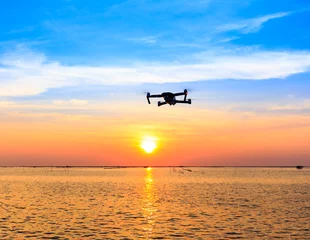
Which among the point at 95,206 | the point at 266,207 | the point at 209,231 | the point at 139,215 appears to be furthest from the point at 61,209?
the point at 266,207

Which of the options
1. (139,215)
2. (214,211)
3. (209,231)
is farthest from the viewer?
(214,211)

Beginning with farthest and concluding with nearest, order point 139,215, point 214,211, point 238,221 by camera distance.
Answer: point 214,211 → point 139,215 → point 238,221

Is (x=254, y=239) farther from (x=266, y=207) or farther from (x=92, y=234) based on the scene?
(x=266, y=207)

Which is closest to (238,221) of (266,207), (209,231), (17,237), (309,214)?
(209,231)

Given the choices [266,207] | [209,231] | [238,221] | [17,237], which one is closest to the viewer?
[17,237]

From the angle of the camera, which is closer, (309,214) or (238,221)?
(238,221)

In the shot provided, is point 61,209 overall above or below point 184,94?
below

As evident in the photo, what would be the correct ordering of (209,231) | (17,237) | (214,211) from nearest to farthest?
(17,237), (209,231), (214,211)

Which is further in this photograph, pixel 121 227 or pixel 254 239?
pixel 121 227

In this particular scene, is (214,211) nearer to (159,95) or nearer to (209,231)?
(209,231)
